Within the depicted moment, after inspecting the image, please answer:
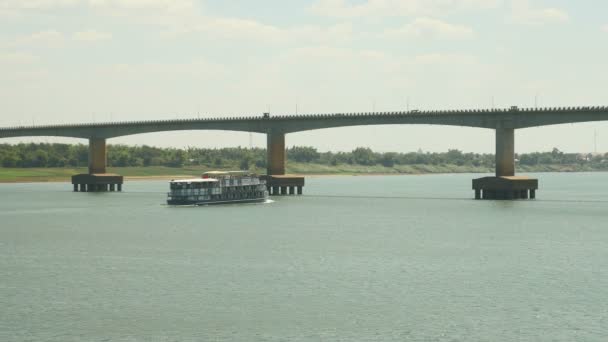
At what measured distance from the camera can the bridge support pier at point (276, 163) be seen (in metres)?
150

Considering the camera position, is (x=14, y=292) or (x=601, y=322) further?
(x=14, y=292)

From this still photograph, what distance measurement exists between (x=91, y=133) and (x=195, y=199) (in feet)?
184

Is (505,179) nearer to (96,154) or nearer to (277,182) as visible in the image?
(277,182)

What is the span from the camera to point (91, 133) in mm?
174250

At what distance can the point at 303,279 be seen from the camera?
5216 centimetres

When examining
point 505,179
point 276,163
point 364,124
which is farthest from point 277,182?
point 505,179

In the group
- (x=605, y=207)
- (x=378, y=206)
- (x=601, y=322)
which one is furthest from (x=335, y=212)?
(x=601, y=322)

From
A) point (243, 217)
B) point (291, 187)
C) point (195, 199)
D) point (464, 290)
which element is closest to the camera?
point (464, 290)

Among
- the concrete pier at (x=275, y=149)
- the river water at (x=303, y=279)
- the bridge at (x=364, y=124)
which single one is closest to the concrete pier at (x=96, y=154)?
the bridge at (x=364, y=124)

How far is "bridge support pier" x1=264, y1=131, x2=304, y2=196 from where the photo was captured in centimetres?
15025

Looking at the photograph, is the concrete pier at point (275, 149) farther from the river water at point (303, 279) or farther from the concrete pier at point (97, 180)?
the river water at point (303, 279)

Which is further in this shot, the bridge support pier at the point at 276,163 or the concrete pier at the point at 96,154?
the concrete pier at the point at 96,154

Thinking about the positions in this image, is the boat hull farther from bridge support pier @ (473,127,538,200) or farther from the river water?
bridge support pier @ (473,127,538,200)

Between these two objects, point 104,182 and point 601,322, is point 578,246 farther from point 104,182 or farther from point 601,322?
point 104,182
